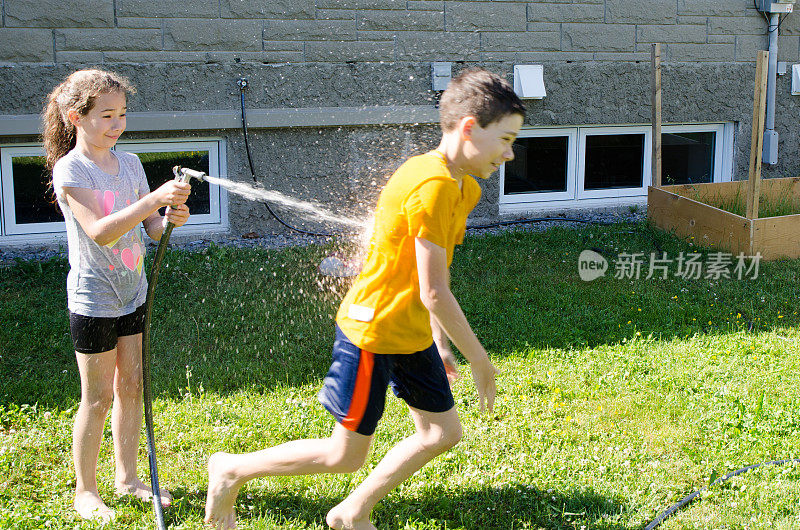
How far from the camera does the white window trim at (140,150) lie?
6.00m

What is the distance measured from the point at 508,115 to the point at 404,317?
2.36ft

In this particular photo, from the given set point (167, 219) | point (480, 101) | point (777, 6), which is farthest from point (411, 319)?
point (777, 6)

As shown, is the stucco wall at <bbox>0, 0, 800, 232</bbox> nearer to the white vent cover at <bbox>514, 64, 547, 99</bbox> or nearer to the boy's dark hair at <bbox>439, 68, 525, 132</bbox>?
the white vent cover at <bbox>514, 64, 547, 99</bbox>

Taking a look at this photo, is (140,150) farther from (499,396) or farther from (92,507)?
(92,507)

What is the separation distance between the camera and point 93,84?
8.94 feet

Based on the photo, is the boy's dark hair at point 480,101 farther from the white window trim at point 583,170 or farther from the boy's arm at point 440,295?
the white window trim at point 583,170

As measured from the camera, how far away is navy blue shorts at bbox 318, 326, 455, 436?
8.43ft

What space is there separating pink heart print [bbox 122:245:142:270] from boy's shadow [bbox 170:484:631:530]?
0.91 meters

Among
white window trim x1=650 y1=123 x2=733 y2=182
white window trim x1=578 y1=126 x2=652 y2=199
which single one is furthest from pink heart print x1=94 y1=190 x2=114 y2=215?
white window trim x1=650 y1=123 x2=733 y2=182

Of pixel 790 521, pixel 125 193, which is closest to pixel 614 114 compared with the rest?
pixel 790 521

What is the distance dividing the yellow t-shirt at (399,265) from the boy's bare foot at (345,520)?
61cm

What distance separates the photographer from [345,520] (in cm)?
275

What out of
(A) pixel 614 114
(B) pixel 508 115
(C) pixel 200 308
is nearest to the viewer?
(B) pixel 508 115

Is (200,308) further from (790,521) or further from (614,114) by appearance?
(614,114)
